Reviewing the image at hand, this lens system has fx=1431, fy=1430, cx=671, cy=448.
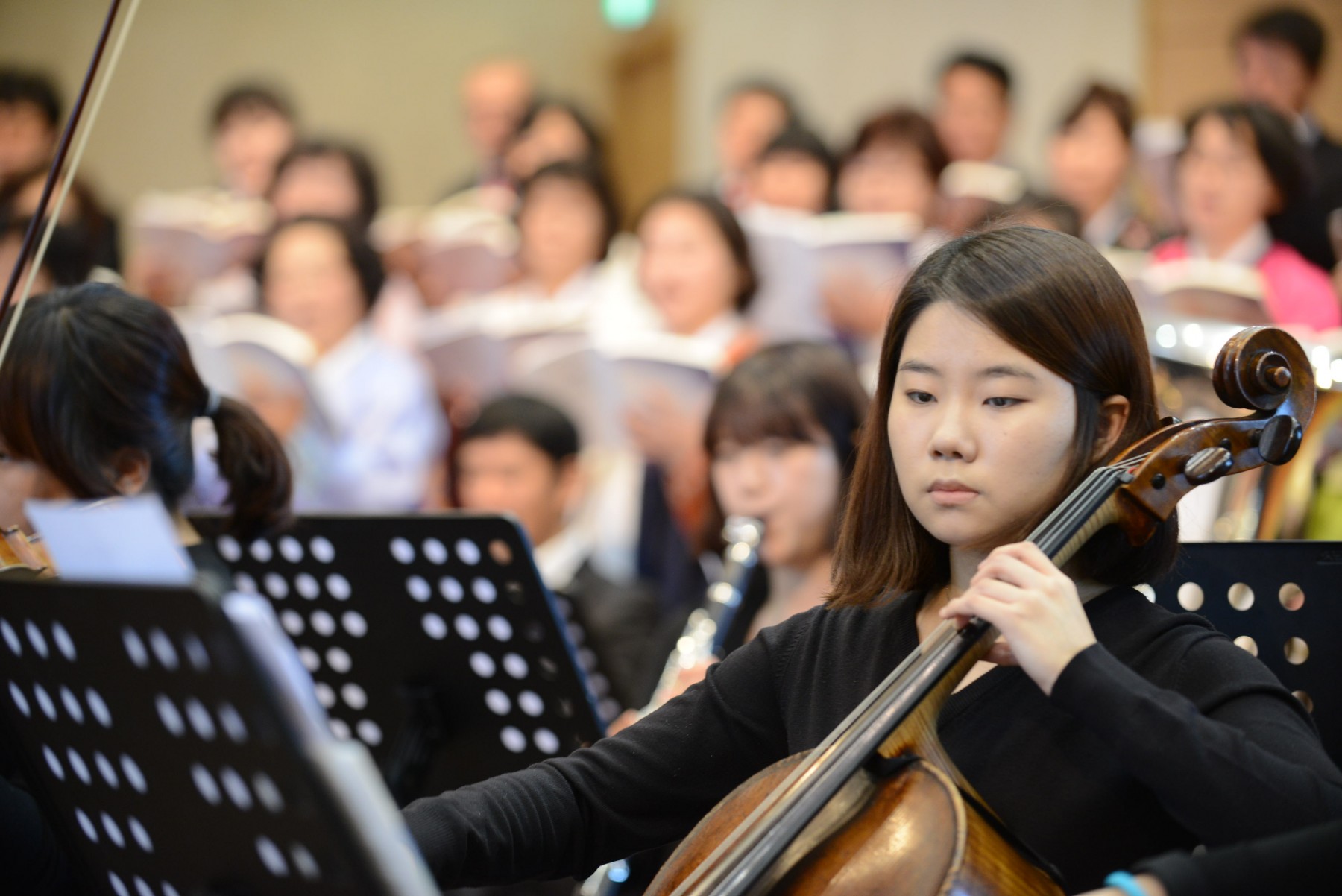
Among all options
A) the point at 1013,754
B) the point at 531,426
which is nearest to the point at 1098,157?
the point at 531,426

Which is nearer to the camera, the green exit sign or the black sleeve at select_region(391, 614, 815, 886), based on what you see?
the black sleeve at select_region(391, 614, 815, 886)

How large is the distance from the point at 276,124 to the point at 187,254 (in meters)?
0.92

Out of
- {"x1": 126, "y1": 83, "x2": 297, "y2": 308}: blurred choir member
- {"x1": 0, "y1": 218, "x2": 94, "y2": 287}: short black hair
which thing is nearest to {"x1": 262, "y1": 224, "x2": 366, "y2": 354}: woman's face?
{"x1": 126, "y1": 83, "x2": 297, "y2": 308}: blurred choir member

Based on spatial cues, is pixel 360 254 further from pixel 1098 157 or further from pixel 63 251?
pixel 1098 157

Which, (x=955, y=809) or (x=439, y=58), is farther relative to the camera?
(x=439, y=58)

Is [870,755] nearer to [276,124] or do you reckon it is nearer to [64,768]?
[64,768]

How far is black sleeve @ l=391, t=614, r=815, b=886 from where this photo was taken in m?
1.26

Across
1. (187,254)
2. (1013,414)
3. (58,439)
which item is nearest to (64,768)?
(58,439)

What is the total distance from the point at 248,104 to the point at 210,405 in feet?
13.0

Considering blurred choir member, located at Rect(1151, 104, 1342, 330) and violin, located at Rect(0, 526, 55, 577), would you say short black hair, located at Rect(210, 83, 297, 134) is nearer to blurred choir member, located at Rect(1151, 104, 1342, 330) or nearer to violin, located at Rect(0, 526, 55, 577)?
blurred choir member, located at Rect(1151, 104, 1342, 330)

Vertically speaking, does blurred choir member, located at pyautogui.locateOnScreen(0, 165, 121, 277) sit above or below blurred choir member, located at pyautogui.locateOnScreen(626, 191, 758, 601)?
above

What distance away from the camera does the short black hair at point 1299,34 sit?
370 cm

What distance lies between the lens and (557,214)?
4.21m

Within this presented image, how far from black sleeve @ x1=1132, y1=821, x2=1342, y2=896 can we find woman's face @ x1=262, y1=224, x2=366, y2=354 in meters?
3.34
